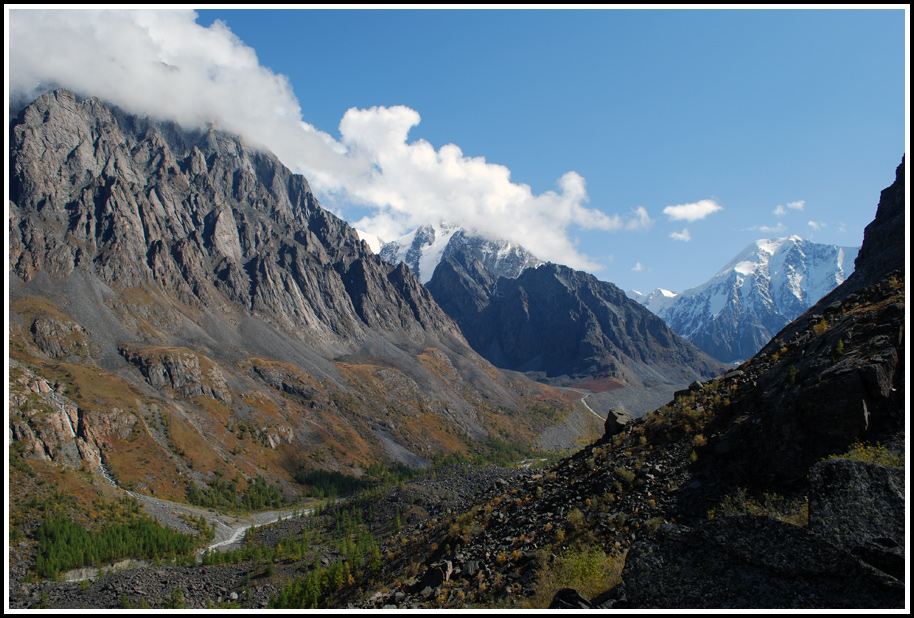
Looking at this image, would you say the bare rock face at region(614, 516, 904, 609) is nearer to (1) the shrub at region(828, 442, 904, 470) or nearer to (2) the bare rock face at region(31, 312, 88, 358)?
(1) the shrub at region(828, 442, 904, 470)

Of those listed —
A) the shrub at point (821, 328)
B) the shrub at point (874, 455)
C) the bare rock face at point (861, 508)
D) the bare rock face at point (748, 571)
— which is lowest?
the bare rock face at point (748, 571)

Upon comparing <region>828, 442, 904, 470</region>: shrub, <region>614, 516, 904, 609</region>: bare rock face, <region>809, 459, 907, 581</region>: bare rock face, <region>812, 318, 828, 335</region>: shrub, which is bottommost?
<region>614, 516, 904, 609</region>: bare rock face

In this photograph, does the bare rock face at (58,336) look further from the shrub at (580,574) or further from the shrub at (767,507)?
the shrub at (767,507)

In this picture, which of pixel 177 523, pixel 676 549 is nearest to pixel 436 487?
pixel 177 523

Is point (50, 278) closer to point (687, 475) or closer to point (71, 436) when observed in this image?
point (71, 436)

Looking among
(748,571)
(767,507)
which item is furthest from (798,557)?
(767,507)

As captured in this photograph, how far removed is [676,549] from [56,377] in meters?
149

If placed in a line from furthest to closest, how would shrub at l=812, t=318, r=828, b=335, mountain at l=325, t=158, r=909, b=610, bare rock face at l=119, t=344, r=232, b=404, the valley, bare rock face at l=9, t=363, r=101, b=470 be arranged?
bare rock face at l=119, t=344, r=232, b=404
bare rock face at l=9, t=363, r=101, b=470
shrub at l=812, t=318, r=828, b=335
the valley
mountain at l=325, t=158, r=909, b=610

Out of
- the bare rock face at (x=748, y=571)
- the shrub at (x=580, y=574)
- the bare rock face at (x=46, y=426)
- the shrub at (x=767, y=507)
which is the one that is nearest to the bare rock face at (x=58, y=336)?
the bare rock face at (x=46, y=426)

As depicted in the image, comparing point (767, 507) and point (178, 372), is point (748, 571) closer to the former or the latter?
point (767, 507)

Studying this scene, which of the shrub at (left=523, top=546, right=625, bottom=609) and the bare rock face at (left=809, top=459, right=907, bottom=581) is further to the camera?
the shrub at (left=523, top=546, right=625, bottom=609)

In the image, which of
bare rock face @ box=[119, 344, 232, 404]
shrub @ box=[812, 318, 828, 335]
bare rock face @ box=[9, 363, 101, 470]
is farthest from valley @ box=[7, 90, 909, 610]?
bare rock face @ box=[119, 344, 232, 404]

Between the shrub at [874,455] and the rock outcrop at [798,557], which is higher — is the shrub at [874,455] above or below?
above

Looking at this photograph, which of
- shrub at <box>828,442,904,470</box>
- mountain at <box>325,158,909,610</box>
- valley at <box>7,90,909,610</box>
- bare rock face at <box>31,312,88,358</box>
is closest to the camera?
mountain at <box>325,158,909,610</box>
